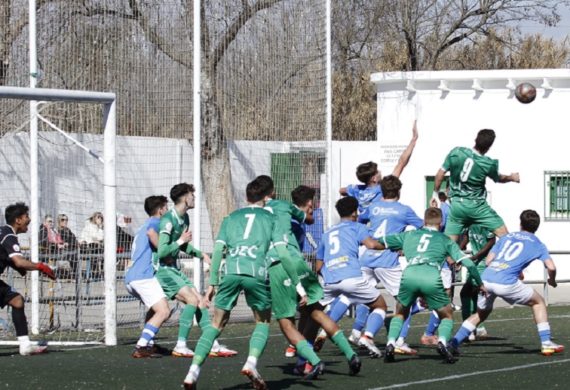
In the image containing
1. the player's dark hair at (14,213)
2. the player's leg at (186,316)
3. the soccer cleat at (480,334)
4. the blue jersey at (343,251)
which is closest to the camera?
the blue jersey at (343,251)

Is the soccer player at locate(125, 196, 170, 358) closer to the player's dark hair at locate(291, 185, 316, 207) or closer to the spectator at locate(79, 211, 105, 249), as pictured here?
the player's dark hair at locate(291, 185, 316, 207)

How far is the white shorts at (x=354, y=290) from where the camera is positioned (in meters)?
13.0

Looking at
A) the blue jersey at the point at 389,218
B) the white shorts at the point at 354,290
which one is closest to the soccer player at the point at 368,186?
the blue jersey at the point at 389,218

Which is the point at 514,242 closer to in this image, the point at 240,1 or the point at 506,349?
the point at 506,349

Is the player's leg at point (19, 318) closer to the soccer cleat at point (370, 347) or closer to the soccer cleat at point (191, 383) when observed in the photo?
the soccer cleat at point (370, 347)

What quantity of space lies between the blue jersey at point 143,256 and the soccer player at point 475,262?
12.0 feet

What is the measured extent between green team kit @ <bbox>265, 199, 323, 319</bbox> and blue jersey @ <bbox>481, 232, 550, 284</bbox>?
96.3 inches

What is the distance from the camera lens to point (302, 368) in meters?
11.9

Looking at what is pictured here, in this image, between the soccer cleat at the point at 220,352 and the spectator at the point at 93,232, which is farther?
the spectator at the point at 93,232

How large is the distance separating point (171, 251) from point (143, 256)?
954 millimetres

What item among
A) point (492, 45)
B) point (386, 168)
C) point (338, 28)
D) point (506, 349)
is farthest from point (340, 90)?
point (506, 349)

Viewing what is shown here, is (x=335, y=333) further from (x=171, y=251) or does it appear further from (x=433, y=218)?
(x=171, y=251)

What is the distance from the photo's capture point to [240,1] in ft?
63.7

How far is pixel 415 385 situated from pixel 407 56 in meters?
34.2
